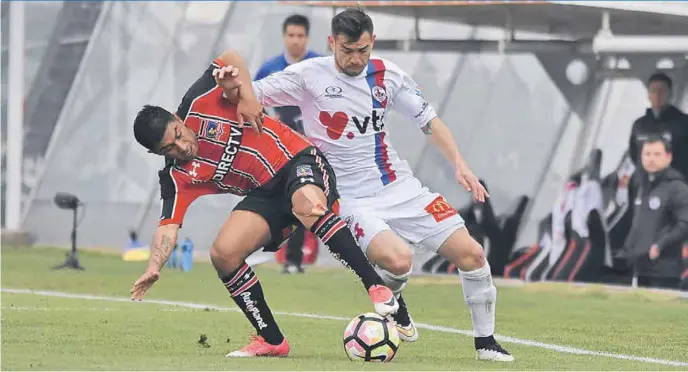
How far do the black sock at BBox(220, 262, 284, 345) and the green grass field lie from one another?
7.9 inches

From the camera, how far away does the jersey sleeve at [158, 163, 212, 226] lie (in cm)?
916

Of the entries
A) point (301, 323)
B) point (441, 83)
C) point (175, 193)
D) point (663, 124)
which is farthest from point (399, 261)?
point (441, 83)

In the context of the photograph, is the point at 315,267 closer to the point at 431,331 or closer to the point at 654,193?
the point at 654,193

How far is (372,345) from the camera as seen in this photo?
8766 millimetres

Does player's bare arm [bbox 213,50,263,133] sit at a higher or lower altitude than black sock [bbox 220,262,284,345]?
higher

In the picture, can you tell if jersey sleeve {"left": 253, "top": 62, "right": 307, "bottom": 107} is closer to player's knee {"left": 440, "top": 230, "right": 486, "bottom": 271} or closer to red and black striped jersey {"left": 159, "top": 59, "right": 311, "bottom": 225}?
red and black striped jersey {"left": 159, "top": 59, "right": 311, "bottom": 225}

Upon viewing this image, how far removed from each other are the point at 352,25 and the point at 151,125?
1.29 meters

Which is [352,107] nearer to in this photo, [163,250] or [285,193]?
[285,193]

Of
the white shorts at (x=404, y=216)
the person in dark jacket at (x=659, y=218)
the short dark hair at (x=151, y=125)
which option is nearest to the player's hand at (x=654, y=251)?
the person in dark jacket at (x=659, y=218)

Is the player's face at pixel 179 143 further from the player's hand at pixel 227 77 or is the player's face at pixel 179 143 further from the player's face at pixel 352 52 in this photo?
the player's face at pixel 352 52

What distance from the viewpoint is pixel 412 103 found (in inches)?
380

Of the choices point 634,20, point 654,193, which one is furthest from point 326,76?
point 634,20

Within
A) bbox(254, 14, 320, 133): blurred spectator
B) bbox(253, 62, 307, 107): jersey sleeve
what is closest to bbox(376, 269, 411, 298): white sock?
bbox(253, 62, 307, 107): jersey sleeve

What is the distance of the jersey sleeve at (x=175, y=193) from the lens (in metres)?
9.16
